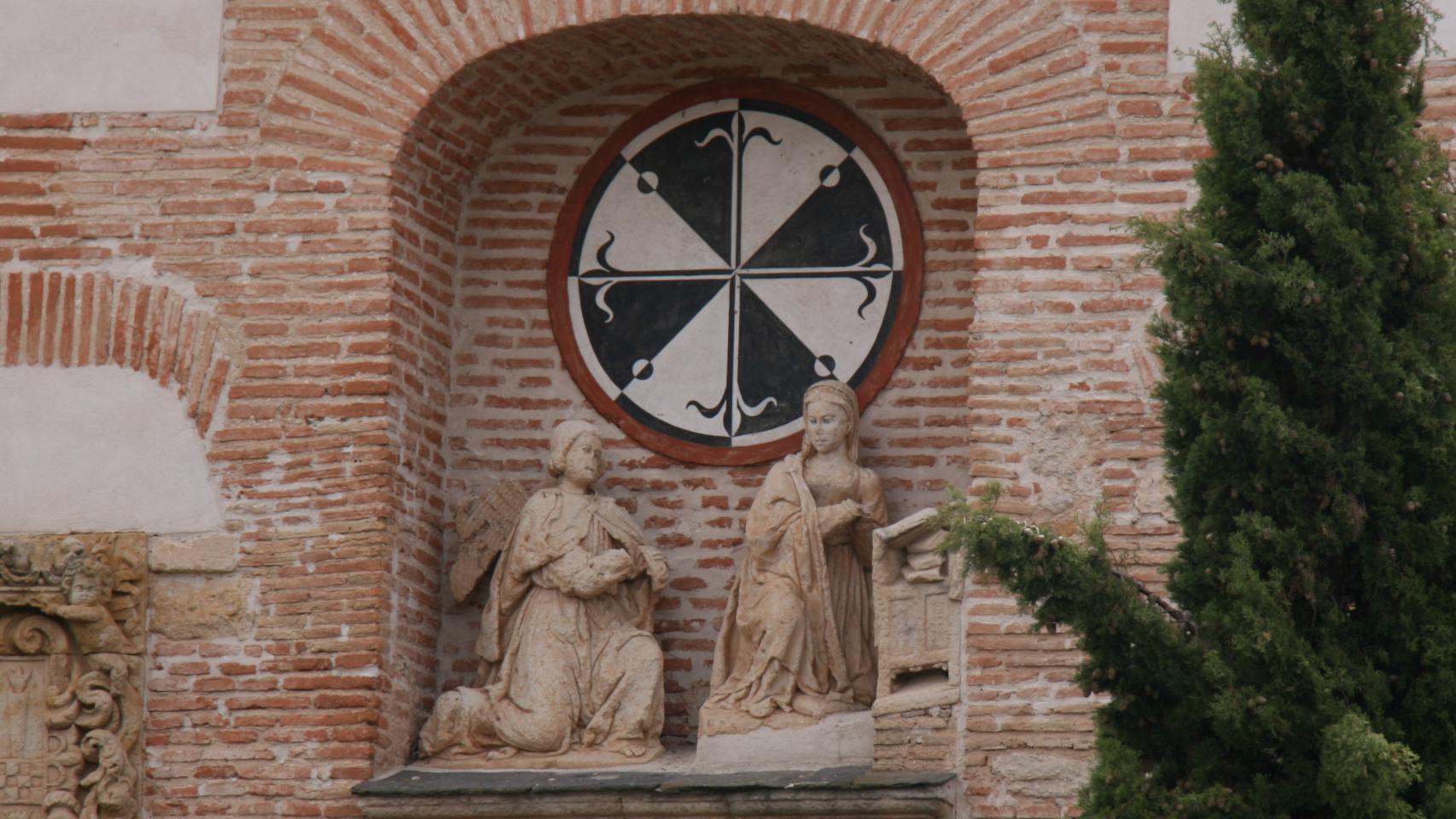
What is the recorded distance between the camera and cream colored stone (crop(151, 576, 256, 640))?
12336 mm

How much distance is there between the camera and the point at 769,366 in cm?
1302

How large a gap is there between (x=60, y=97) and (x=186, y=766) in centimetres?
263

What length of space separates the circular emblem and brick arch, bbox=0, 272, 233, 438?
1.45m

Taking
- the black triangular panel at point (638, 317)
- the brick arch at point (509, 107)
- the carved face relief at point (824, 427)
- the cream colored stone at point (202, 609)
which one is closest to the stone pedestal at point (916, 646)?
the brick arch at point (509, 107)

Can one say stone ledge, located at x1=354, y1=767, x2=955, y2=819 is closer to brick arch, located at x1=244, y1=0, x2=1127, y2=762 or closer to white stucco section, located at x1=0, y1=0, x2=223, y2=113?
brick arch, located at x1=244, y1=0, x2=1127, y2=762

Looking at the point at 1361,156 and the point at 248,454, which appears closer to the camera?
the point at 1361,156

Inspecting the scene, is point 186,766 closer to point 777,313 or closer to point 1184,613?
point 777,313

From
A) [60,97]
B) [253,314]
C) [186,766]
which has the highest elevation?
[60,97]

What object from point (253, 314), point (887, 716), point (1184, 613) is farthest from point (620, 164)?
point (1184, 613)

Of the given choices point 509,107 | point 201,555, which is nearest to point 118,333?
point 201,555

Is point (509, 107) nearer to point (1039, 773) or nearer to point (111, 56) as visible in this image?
point (111, 56)

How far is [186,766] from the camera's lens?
12258 mm

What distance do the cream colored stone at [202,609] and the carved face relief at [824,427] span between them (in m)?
2.16

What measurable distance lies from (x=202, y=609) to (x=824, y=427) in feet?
7.86
